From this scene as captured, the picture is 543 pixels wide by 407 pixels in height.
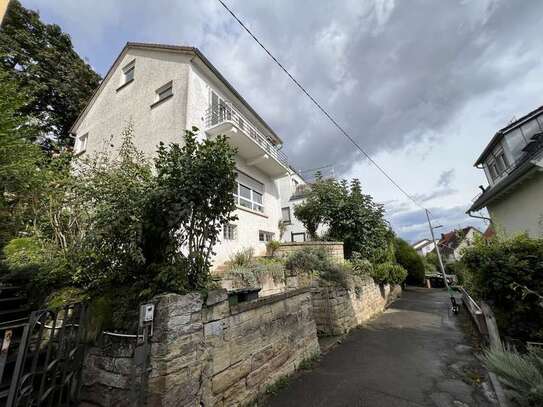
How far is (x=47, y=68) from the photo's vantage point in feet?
47.8

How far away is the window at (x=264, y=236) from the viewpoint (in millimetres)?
12172

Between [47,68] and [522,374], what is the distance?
24.1m

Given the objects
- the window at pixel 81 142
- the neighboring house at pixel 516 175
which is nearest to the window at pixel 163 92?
the window at pixel 81 142

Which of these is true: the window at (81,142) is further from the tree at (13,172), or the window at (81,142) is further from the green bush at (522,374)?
the green bush at (522,374)

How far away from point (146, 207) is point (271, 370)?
3.49 m

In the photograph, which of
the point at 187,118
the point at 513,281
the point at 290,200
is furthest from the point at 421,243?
the point at 187,118

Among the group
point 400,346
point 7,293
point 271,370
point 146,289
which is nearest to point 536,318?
point 400,346

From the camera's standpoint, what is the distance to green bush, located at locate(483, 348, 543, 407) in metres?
2.45

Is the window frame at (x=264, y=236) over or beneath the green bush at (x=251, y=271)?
over

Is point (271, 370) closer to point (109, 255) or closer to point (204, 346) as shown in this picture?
point (204, 346)

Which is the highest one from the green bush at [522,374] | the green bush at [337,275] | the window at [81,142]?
the window at [81,142]

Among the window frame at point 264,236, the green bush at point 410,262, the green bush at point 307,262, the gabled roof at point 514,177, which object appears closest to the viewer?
the green bush at point 307,262

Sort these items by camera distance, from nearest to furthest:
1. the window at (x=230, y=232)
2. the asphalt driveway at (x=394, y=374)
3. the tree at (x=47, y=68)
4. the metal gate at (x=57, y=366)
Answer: the metal gate at (x=57, y=366) < the asphalt driveway at (x=394, y=374) < the window at (x=230, y=232) < the tree at (x=47, y=68)

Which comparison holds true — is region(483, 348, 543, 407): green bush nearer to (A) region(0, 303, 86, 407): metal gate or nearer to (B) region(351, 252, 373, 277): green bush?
(A) region(0, 303, 86, 407): metal gate
